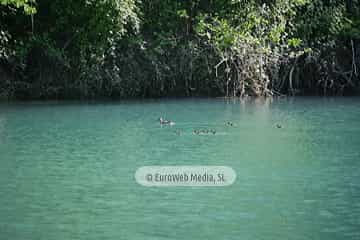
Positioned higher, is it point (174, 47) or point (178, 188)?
point (174, 47)

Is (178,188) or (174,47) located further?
(174,47)

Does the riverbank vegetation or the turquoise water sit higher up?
the riverbank vegetation

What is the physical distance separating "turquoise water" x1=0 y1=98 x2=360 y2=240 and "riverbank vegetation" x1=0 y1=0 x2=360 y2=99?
19.0 ft

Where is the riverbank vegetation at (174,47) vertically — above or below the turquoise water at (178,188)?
above

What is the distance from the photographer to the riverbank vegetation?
75.8 feet

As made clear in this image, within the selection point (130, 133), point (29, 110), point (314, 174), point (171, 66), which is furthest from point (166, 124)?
point (171, 66)

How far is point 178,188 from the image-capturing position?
28.4 ft

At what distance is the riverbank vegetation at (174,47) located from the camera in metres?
23.1

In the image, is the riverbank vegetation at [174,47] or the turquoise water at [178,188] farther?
the riverbank vegetation at [174,47]

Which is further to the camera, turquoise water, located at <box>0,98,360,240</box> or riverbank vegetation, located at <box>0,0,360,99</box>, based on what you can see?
riverbank vegetation, located at <box>0,0,360,99</box>

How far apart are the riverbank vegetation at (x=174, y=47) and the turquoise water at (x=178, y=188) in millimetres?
5804

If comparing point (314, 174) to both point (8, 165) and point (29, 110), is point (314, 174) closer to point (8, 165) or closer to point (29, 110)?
point (8, 165)

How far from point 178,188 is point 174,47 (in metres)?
15.4

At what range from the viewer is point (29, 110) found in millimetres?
19188
